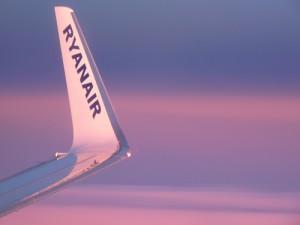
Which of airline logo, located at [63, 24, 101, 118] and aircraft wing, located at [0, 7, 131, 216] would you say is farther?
airline logo, located at [63, 24, 101, 118]

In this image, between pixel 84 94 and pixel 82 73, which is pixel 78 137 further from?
pixel 82 73

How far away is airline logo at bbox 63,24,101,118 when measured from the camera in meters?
3.61

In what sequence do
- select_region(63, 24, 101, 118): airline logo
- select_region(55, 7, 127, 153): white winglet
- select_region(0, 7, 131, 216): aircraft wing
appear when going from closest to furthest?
select_region(0, 7, 131, 216): aircraft wing → select_region(55, 7, 127, 153): white winglet → select_region(63, 24, 101, 118): airline logo

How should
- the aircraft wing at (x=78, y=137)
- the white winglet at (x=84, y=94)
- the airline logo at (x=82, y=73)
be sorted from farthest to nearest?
the airline logo at (x=82, y=73), the white winglet at (x=84, y=94), the aircraft wing at (x=78, y=137)

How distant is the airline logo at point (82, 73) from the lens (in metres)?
3.61

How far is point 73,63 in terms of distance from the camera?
3.77m

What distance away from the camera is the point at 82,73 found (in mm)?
3719

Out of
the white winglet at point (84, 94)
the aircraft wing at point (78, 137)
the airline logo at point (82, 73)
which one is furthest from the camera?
the airline logo at point (82, 73)

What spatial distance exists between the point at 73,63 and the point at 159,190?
1.59 meters

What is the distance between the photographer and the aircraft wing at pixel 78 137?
271cm

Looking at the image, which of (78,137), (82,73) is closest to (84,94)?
(82,73)

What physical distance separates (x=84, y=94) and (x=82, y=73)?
5.5 inches

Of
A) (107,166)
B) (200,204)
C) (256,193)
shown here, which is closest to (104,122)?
(107,166)

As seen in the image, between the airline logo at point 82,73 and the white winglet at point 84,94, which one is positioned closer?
the white winglet at point 84,94
